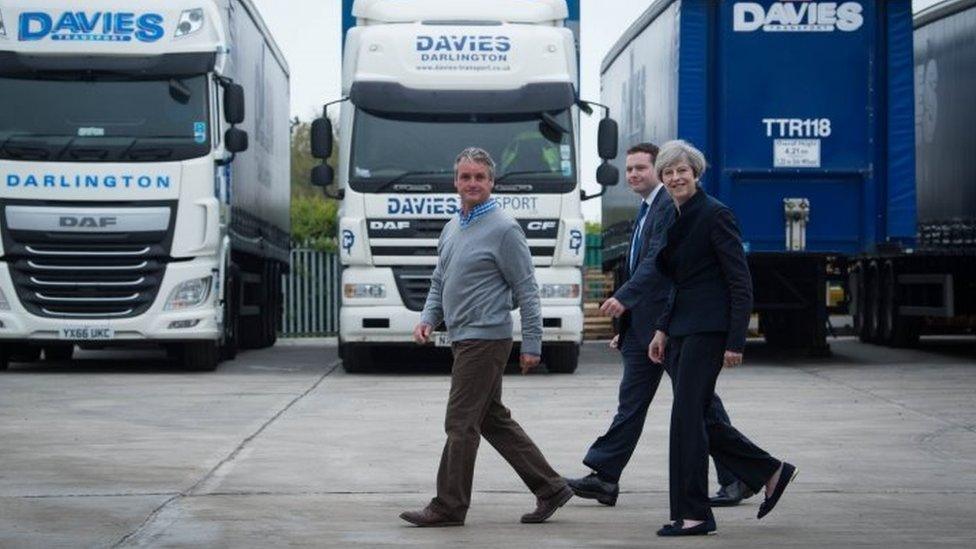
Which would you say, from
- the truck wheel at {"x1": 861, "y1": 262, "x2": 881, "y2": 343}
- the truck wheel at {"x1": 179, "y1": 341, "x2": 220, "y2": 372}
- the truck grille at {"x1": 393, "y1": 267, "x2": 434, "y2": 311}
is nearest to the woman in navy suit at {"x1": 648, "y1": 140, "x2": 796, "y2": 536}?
the truck grille at {"x1": 393, "y1": 267, "x2": 434, "y2": 311}

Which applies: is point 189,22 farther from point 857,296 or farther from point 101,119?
point 857,296

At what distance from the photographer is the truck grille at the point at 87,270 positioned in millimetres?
20906

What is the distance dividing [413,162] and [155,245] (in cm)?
278

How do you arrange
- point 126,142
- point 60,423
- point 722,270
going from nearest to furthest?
point 722,270 → point 60,423 → point 126,142

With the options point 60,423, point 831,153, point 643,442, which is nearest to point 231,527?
point 643,442

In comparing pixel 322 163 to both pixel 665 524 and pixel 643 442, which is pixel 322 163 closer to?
pixel 643 442

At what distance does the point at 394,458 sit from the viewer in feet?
42.3

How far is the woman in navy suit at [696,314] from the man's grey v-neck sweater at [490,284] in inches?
26.7

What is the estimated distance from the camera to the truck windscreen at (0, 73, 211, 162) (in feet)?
68.2

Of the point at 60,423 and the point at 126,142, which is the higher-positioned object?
the point at 126,142

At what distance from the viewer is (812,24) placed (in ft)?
72.3

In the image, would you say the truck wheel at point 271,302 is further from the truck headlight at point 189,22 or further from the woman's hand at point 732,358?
the woman's hand at point 732,358

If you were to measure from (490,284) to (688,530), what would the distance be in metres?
1.48

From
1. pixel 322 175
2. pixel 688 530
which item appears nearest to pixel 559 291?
pixel 322 175
